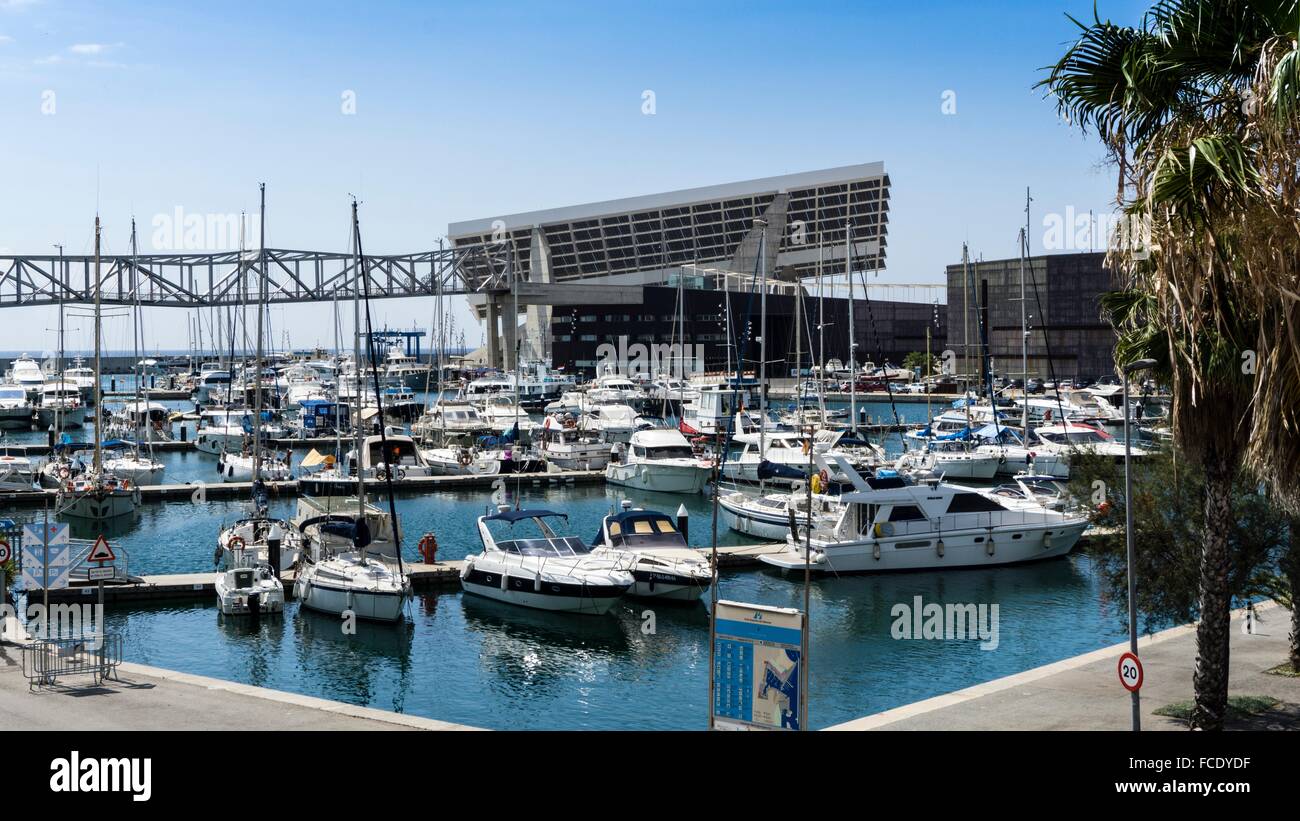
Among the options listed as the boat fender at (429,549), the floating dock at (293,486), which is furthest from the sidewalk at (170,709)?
the floating dock at (293,486)

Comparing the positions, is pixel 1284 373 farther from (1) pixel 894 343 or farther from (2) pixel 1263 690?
(1) pixel 894 343

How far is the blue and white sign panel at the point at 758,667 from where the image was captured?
15.3 metres

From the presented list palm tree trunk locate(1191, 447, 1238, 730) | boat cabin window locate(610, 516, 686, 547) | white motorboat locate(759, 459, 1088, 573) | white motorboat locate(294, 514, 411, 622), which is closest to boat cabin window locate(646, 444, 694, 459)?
white motorboat locate(759, 459, 1088, 573)

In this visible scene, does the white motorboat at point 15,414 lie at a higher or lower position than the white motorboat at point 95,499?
higher

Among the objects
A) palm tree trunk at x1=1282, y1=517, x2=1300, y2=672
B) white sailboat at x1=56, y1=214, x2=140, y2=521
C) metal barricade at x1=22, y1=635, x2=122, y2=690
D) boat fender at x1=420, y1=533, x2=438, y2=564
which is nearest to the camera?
palm tree trunk at x1=1282, y1=517, x2=1300, y2=672

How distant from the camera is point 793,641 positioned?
15.3m

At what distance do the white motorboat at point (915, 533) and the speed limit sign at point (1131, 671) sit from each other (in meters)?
21.0

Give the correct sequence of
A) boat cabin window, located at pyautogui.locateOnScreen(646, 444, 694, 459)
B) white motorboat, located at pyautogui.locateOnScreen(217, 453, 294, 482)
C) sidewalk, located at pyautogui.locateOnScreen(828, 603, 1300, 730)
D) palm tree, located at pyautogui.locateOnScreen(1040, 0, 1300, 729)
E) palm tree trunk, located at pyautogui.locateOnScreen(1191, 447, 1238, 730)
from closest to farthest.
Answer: palm tree, located at pyautogui.locateOnScreen(1040, 0, 1300, 729), palm tree trunk, located at pyautogui.locateOnScreen(1191, 447, 1238, 730), sidewalk, located at pyautogui.locateOnScreen(828, 603, 1300, 730), boat cabin window, located at pyautogui.locateOnScreen(646, 444, 694, 459), white motorboat, located at pyautogui.locateOnScreen(217, 453, 294, 482)

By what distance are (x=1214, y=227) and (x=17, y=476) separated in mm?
53615

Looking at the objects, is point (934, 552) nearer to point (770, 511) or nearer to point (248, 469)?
point (770, 511)

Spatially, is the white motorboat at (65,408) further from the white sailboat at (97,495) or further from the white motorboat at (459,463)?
the white sailboat at (97,495)

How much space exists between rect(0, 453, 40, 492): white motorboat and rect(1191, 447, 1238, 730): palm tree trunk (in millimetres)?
50815

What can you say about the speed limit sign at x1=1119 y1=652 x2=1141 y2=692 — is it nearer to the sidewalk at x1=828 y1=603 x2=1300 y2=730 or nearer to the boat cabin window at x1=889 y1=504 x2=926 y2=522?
the sidewalk at x1=828 y1=603 x2=1300 y2=730

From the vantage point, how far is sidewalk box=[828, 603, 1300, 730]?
18234mm
